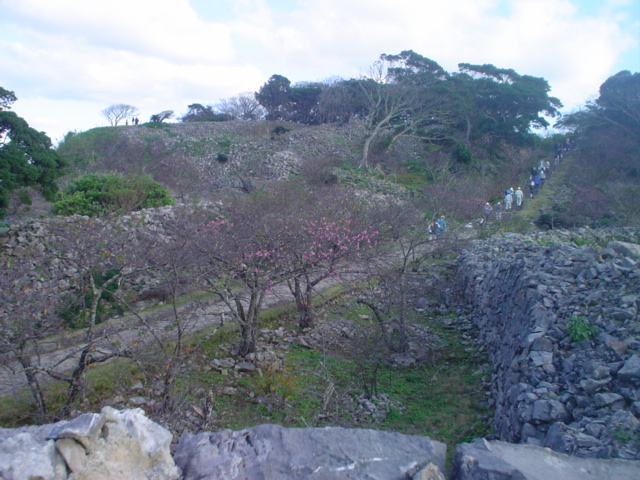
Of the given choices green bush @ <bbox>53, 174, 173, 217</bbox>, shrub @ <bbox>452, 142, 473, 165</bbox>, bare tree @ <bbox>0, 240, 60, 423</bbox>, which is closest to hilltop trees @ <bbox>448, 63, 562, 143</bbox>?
shrub @ <bbox>452, 142, 473, 165</bbox>

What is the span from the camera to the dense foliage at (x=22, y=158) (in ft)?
35.8

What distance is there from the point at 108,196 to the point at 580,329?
12.7 m

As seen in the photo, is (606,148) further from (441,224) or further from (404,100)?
(441,224)

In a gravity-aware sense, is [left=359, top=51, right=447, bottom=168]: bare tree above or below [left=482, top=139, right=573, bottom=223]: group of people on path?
above

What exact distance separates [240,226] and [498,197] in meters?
17.6

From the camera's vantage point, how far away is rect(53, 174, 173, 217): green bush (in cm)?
1316

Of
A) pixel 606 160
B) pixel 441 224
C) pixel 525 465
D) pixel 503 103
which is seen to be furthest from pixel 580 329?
pixel 503 103

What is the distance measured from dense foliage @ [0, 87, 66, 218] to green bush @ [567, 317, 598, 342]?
37.9ft

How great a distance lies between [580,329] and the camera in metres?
5.20

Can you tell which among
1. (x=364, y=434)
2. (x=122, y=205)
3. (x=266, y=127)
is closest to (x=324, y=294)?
(x=122, y=205)

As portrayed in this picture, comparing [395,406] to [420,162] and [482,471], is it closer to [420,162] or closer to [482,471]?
[482,471]

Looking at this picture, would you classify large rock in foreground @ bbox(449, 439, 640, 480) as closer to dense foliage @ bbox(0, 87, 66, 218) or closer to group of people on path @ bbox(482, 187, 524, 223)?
dense foliage @ bbox(0, 87, 66, 218)

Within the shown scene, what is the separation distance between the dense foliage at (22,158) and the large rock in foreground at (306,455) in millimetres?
10730

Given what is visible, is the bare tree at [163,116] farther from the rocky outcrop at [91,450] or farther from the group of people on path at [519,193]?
the rocky outcrop at [91,450]
